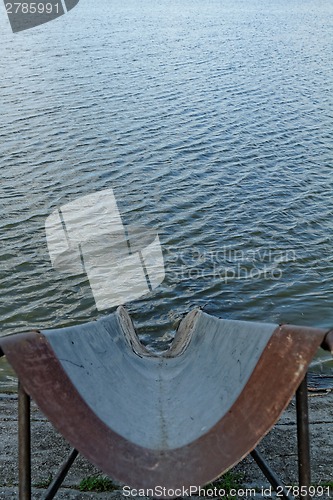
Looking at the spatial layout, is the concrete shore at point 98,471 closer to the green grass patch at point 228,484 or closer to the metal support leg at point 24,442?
the green grass patch at point 228,484

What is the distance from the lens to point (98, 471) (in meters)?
4.36

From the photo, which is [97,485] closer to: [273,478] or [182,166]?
[273,478]

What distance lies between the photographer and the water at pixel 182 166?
887cm

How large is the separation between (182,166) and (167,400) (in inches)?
422

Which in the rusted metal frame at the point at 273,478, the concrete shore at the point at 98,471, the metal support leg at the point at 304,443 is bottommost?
the concrete shore at the point at 98,471

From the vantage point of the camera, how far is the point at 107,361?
3.41m

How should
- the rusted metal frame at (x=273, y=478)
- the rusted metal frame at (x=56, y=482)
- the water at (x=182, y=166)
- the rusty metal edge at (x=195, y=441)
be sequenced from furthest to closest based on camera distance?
Answer: 1. the water at (x=182, y=166)
2. the rusted metal frame at (x=56, y=482)
3. the rusted metal frame at (x=273, y=478)
4. the rusty metal edge at (x=195, y=441)

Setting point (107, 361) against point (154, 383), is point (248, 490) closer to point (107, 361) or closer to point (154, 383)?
point (154, 383)

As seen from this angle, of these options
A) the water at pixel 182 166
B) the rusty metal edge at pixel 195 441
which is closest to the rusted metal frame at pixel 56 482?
the rusty metal edge at pixel 195 441

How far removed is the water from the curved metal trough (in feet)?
13.4

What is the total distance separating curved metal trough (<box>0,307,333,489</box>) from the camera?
8.51 feet

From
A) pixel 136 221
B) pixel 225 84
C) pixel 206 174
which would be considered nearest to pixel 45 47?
pixel 225 84

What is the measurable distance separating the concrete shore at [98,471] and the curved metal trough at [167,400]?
4.03 ft

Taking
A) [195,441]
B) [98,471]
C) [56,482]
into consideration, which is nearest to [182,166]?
[98,471]
